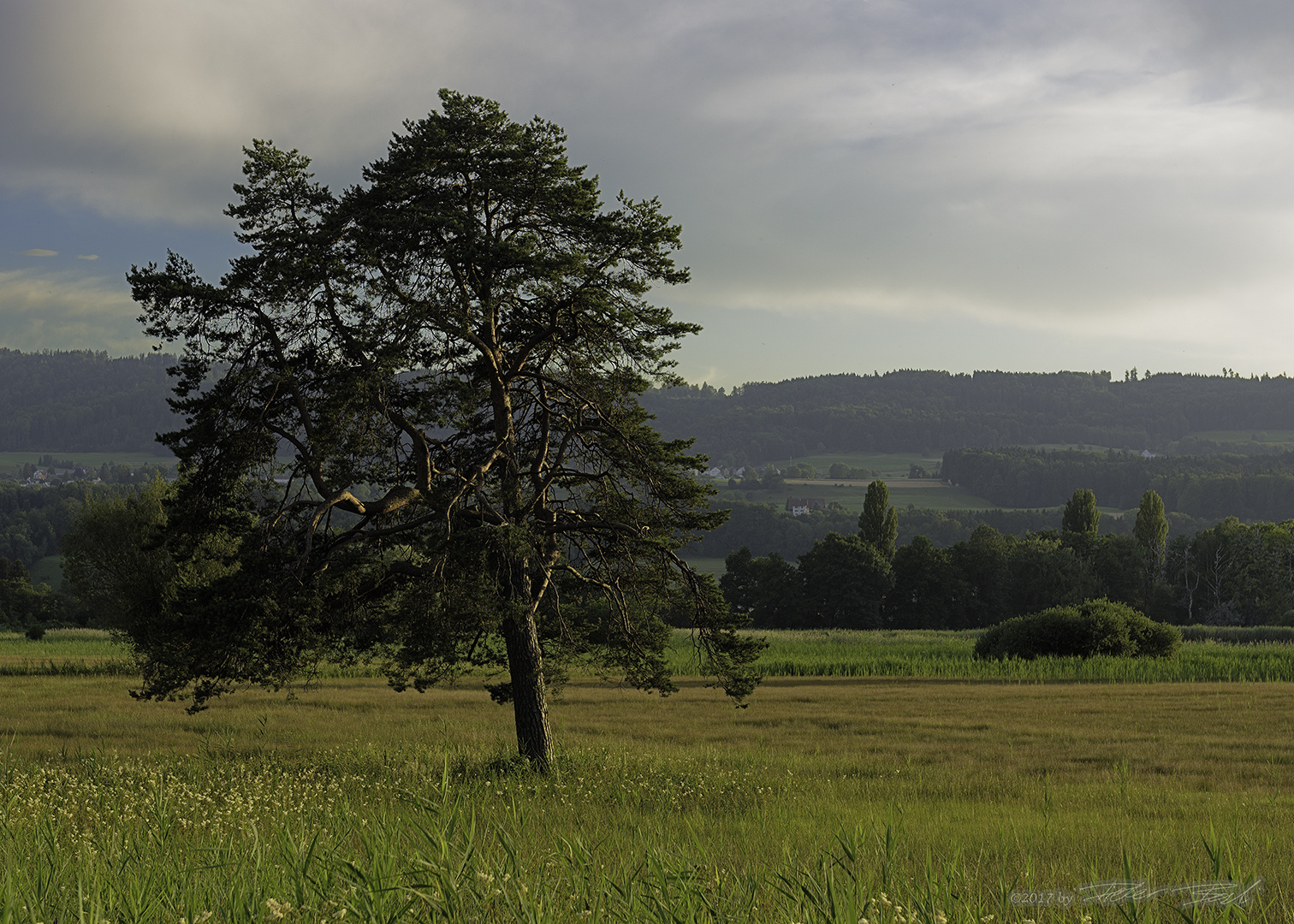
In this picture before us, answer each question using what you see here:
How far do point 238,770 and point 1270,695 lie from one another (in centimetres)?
2872

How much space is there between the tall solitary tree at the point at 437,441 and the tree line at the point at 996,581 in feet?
213

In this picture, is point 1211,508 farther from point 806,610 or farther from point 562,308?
point 562,308

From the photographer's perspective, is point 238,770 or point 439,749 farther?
point 439,749

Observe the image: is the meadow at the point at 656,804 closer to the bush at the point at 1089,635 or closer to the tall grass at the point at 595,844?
the tall grass at the point at 595,844

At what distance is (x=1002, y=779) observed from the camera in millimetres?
13414

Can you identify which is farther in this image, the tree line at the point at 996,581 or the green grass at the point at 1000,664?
the tree line at the point at 996,581

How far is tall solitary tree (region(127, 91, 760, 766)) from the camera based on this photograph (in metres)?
11.8

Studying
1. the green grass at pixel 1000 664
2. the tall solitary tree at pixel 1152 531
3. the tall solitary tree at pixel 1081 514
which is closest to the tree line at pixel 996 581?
the tall solitary tree at pixel 1081 514

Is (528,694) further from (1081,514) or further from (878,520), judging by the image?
(1081,514)

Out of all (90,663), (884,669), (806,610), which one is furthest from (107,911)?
(806,610)

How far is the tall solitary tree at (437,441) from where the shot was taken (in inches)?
463

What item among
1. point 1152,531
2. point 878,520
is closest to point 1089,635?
point 878,520

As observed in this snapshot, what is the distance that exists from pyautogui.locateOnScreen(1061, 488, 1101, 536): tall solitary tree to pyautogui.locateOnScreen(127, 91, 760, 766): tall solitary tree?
88151 millimetres

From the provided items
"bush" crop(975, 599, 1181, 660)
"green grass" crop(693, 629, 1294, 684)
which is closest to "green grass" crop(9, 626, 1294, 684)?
"green grass" crop(693, 629, 1294, 684)
